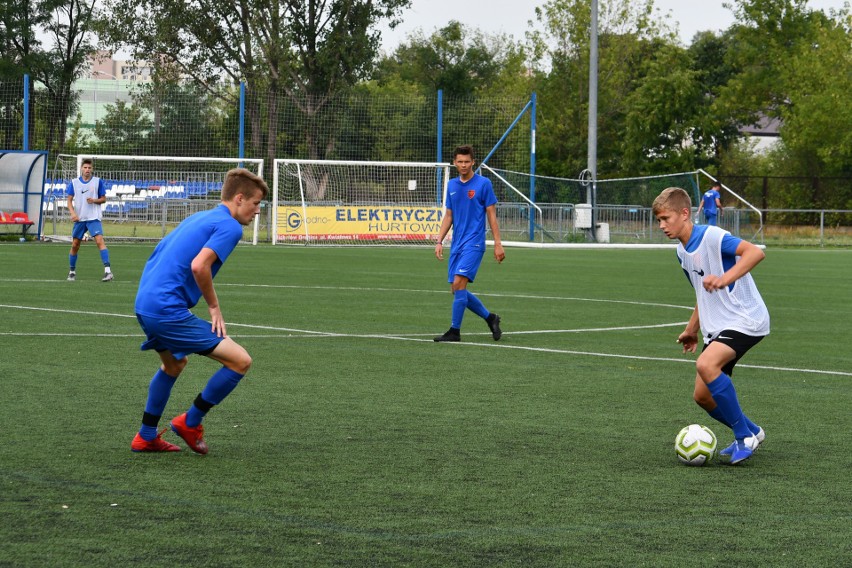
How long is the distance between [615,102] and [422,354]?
5259cm

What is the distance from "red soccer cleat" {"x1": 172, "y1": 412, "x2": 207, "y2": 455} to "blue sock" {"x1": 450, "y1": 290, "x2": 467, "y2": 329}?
5891 mm

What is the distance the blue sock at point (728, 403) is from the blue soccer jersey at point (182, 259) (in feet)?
8.23

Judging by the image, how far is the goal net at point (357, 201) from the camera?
3522 centimetres

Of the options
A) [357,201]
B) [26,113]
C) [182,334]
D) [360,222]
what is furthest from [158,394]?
[26,113]

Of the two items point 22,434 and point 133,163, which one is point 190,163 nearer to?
point 133,163

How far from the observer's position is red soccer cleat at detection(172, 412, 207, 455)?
242 inches

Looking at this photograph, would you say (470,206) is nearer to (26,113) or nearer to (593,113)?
(593,113)

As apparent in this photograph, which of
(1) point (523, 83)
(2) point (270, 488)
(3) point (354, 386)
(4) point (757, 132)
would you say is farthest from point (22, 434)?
(4) point (757, 132)

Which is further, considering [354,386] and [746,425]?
[354,386]

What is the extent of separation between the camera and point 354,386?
8.74 meters

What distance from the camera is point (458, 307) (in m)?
11.9

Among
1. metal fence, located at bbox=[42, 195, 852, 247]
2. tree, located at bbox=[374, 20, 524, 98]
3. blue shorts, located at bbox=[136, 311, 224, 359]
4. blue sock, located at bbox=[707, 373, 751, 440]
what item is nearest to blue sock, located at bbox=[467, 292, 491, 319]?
blue sock, located at bbox=[707, 373, 751, 440]

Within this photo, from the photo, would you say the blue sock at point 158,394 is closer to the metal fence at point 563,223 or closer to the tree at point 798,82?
the metal fence at point 563,223

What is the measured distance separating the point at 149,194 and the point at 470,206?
82.0ft
